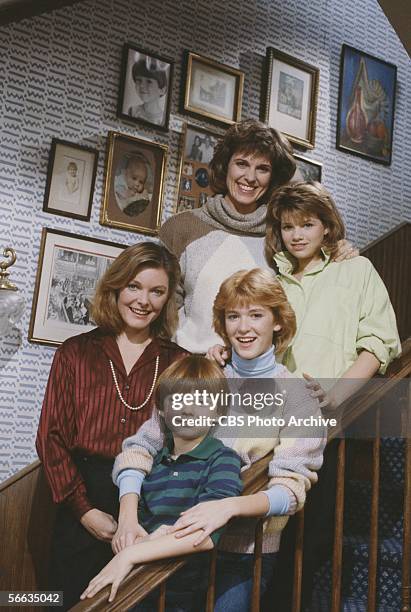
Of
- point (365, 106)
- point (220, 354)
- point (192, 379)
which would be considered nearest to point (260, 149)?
point (220, 354)

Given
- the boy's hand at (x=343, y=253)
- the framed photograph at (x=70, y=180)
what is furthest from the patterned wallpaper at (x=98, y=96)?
the boy's hand at (x=343, y=253)

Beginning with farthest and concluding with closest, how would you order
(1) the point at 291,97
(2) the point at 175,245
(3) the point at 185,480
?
1. (1) the point at 291,97
2. (2) the point at 175,245
3. (3) the point at 185,480

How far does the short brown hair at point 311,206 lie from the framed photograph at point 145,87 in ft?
4.84

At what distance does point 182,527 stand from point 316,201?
104cm

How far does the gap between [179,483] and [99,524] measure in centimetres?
31

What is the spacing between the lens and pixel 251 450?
1992 millimetres

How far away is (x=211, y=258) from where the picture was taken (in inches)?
99.5

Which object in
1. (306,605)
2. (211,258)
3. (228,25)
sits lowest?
(306,605)

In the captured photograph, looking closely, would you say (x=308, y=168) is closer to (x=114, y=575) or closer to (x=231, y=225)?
(x=231, y=225)

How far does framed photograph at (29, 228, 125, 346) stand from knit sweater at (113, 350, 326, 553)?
4.39ft

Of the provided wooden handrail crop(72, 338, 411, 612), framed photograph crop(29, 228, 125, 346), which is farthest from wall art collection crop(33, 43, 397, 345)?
wooden handrail crop(72, 338, 411, 612)

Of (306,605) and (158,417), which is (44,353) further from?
(306,605)

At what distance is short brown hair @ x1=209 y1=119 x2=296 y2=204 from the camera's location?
2.51 meters

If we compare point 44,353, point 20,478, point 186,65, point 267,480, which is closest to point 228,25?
point 186,65
